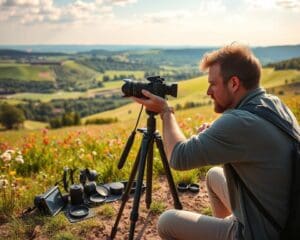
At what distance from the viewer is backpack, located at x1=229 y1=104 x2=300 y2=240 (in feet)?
8.87

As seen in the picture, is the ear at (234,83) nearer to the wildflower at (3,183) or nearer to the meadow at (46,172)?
the meadow at (46,172)

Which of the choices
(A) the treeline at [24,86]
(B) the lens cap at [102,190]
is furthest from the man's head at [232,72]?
(A) the treeline at [24,86]

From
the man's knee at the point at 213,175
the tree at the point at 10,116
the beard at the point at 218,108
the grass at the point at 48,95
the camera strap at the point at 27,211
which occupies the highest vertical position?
the beard at the point at 218,108

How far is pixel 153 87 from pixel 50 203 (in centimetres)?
260

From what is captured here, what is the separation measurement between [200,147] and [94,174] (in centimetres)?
312

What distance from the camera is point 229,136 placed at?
2.71 metres

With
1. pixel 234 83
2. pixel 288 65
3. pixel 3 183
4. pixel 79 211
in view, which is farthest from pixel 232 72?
pixel 288 65

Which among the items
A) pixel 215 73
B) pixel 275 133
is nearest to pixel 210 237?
pixel 275 133

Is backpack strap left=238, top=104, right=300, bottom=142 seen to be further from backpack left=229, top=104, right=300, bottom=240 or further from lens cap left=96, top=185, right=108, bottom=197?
lens cap left=96, top=185, right=108, bottom=197

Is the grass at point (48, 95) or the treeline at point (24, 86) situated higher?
the treeline at point (24, 86)

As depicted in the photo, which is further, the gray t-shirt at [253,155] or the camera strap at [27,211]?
the camera strap at [27,211]

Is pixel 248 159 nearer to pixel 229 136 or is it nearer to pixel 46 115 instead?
pixel 229 136

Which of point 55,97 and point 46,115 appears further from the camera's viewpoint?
point 55,97

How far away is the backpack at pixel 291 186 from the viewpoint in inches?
106
